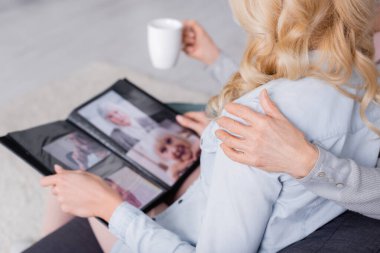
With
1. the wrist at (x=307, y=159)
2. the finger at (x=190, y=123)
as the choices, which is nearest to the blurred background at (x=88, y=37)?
the finger at (x=190, y=123)

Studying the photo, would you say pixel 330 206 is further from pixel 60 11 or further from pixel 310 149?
pixel 60 11

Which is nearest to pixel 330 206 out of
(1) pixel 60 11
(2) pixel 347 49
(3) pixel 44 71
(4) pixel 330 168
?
(4) pixel 330 168

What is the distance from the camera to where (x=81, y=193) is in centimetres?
89

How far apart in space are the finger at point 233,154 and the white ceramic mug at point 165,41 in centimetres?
61

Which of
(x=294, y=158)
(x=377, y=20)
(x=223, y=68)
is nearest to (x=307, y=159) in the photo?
(x=294, y=158)

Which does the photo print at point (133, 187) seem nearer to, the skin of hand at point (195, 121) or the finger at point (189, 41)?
the skin of hand at point (195, 121)

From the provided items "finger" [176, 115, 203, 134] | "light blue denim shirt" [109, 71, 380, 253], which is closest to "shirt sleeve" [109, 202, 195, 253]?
"light blue denim shirt" [109, 71, 380, 253]

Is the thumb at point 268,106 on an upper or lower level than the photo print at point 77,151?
upper

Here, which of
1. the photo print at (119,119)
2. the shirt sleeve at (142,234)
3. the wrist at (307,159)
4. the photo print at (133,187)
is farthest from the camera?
the photo print at (119,119)

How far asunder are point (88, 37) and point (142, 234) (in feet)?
6.40

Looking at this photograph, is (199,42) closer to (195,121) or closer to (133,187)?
(195,121)

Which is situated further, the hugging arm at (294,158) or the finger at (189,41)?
the finger at (189,41)

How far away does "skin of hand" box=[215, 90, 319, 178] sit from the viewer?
691 mm

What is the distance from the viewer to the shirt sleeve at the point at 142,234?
81cm
